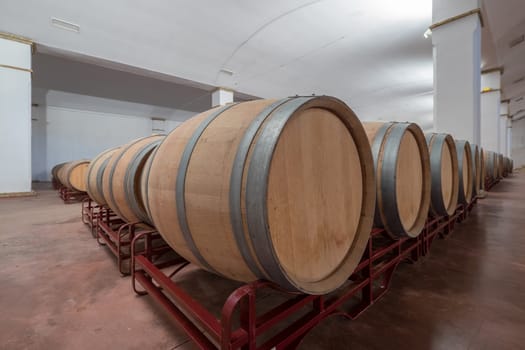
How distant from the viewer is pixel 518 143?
23703 millimetres

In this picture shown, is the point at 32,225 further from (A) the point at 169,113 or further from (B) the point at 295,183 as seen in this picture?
(A) the point at 169,113

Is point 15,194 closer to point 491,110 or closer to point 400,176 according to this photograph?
point 400,176

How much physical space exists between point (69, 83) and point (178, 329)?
40.4 feet

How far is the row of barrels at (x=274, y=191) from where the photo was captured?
0.86m

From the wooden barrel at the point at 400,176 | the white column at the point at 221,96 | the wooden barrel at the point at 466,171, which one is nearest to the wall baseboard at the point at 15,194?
the white column at the point at 221,96

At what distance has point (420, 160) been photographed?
6.60 feet

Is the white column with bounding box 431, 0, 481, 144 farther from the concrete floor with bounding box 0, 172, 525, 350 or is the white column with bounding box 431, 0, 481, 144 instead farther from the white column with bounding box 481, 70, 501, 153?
the white column with bounding box 481, 70, 501, 153

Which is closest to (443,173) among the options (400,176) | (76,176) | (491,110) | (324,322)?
(400,176)

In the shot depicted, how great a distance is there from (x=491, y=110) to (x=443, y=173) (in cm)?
1017

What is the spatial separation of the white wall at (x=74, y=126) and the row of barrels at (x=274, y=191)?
1327 cm

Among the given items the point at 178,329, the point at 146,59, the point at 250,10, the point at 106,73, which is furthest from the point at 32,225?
the point at 106,73

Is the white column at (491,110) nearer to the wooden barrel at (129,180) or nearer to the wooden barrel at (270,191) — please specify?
the wooden barrel at (270,191)

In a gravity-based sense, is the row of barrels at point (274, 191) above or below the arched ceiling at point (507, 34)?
below

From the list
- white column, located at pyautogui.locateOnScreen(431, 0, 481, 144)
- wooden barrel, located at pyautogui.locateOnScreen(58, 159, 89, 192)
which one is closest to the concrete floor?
white column, located at pyautogui.locateOnScreen(431, 0, 481, 144)
